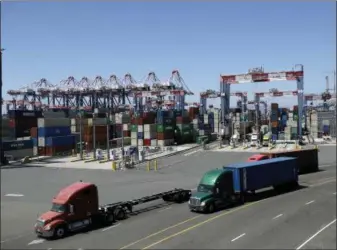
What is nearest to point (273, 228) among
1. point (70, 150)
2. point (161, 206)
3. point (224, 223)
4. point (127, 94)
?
point (224, 223)

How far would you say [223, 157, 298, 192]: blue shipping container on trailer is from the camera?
2242 cm

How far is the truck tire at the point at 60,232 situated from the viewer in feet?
53.8

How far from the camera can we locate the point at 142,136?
74625mm

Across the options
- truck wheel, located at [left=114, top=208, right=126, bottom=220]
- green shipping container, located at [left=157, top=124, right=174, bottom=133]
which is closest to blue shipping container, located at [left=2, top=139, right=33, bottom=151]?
green shipping container, located at [left=157, top=124, right=174, bottom=133]

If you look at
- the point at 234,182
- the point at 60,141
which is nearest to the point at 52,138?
the point at 60,141

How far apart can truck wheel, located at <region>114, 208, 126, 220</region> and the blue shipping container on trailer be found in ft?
21.1

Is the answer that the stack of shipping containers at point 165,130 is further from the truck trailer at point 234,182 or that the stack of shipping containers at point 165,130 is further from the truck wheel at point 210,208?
the truck wheel at point 210,208

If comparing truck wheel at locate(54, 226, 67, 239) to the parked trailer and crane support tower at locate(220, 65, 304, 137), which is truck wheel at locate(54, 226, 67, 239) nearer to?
the parked trailer

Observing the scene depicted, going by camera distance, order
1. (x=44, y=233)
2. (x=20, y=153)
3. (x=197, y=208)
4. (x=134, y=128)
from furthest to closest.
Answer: (x=134, y=128), (x=20, y=153), (x=197, y=208), (x=44, y=233)

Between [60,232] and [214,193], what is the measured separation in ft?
27.0

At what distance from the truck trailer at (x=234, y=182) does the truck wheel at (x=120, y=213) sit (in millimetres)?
3522

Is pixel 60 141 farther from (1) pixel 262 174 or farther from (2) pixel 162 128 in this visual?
(1) pixel 262 174

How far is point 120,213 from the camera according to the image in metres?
19.7

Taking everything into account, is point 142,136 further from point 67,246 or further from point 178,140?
point 67,246
